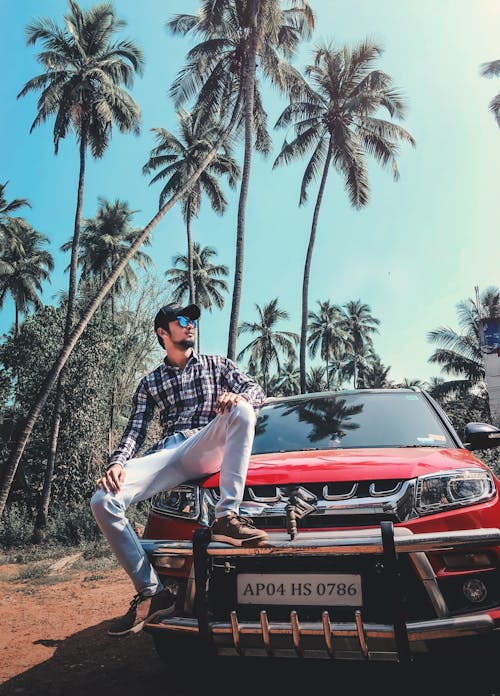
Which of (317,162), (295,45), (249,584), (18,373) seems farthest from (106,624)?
(317,162)

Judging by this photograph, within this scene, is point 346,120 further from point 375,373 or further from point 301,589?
point 375,373

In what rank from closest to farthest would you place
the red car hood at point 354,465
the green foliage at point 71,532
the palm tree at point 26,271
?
the red car hood at point 354,465 < the green foliage at point 71,532 < the palm tree at point 26,271

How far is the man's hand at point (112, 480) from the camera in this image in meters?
2.79

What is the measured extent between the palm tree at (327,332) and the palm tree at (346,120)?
1206 inches

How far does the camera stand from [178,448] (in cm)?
298

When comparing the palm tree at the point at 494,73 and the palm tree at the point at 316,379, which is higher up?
the palm tree at the point at 494,73

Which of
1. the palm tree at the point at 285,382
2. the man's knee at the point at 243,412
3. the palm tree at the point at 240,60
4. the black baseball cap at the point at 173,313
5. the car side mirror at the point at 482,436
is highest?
the palm tree at the point at 240,60

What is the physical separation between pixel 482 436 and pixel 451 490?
1.12 meters

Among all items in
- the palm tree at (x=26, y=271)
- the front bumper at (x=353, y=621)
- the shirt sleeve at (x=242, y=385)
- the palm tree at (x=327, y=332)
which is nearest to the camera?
the front bumper at (x=353, y=621)

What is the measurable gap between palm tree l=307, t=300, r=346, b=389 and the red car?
5236cm

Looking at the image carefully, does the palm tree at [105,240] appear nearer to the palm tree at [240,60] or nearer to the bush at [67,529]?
the palm tree at [240,60]

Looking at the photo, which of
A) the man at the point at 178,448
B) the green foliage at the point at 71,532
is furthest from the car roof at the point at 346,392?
the green foliage at the point at 71,532

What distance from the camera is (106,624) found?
4.80 m

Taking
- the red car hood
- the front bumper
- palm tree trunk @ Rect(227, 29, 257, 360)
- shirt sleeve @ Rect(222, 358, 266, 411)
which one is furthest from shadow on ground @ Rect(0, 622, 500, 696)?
palm tree trunk @ Rect(227, 29, 257, 360)
